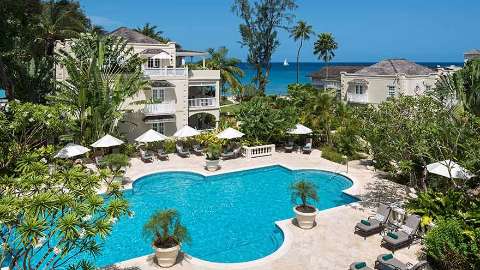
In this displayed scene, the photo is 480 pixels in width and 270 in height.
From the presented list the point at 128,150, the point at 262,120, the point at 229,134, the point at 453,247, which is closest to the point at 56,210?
the point at 453,247

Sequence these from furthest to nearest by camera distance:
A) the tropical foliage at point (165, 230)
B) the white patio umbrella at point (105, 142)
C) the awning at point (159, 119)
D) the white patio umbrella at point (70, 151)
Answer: the awning at point (159, 119)
the white patio umbrella at point (105, 142)
the white patio umbrella at point (70, 151)
the tropical foliage at point (165, 230)

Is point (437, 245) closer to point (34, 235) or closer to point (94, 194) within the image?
point (94, 194)

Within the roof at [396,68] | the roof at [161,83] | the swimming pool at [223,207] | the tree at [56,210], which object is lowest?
the swimming pool at [223,207]

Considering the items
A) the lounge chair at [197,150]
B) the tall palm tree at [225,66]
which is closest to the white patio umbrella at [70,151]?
the lounge chair at [197,150]

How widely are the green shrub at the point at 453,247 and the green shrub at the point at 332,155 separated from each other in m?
15.5

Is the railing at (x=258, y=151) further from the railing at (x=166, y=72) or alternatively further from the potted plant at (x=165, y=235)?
the potted plant at (x=165, y=235)

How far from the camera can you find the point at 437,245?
488 inches

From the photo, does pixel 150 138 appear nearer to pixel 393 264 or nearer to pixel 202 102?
pixel 202 102

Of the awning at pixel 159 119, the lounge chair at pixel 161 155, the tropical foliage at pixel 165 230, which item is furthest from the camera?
the awning at pixel 159 119

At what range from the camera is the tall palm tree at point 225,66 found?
54.8 m

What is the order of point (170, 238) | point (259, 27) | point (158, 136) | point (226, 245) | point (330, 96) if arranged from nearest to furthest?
point (170, 238) < point (226, 245) < point (158, 136) < point (330, 96) < point (259, 27)

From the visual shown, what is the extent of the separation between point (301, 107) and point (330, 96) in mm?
3709

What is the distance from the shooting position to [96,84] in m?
27.8

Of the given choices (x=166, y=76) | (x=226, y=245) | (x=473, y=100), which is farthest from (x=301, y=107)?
(x=226, y=245)
